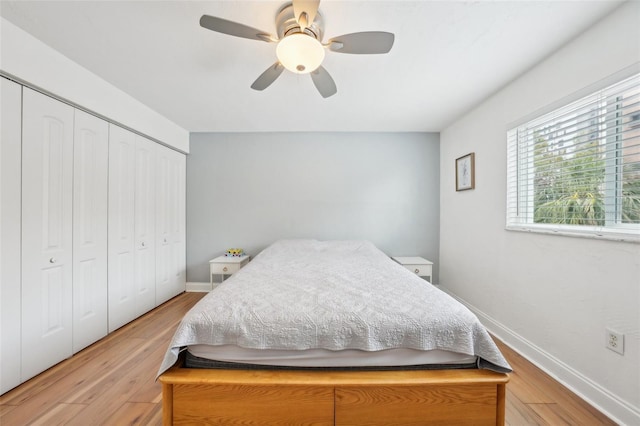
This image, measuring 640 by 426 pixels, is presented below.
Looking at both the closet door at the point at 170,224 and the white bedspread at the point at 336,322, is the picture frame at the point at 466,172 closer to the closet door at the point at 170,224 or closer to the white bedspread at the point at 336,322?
the white bedspread at the point at 336,322

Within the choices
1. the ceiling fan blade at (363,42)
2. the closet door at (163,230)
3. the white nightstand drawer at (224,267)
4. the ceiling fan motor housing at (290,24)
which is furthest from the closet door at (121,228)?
the ceiling fan blade at (363,42)

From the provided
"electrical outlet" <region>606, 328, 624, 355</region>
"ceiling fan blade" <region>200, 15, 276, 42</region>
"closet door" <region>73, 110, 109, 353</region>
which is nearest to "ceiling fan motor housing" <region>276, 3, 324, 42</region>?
"ceiling fan blade" <region>200, 15, 276, 42</region>

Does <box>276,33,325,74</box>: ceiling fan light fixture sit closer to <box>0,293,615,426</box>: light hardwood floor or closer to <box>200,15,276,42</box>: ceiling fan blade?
<box>200,15,276,42</box>: ceiling fan blade

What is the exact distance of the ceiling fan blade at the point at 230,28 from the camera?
3.90 ft

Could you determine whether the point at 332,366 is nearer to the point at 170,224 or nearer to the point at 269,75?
the point at 269,75

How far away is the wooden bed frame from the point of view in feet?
3.66

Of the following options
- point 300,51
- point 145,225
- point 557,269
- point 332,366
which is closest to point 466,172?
point 557,269

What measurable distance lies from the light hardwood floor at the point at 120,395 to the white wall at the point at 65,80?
1980mm

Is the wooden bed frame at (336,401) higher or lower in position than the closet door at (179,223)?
lower

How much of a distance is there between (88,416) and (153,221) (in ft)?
6.08

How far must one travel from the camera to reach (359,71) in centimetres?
189

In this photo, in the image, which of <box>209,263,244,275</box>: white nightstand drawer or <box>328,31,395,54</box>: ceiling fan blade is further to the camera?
<box>209,263,244,275</box>: white nightstand drawer

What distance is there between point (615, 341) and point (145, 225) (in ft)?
12.6

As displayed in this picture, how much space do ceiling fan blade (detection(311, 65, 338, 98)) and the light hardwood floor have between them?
2262 millimetres
